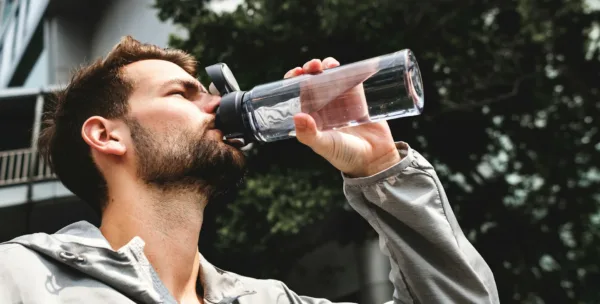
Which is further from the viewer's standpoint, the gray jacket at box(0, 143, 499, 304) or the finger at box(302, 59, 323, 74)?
the finger at box(302, 59, 323, 74)

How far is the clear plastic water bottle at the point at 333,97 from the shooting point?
65.1 inches

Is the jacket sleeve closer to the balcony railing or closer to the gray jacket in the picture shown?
the gray jacket

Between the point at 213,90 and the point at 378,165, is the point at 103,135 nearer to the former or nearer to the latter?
the point at 213,90

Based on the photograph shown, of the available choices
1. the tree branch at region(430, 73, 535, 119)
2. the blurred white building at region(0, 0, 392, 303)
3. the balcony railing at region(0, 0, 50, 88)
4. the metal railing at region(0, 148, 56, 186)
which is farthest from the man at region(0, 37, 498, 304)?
the balcony railing at region(0, 0, 50, 88)

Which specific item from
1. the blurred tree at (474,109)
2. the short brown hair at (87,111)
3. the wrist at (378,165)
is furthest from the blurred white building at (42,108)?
the wrist at (378,165)

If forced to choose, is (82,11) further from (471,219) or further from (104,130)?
(104,130)

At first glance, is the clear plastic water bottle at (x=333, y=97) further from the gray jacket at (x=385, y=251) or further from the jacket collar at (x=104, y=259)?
the jacket collar at (x=104, y=259)

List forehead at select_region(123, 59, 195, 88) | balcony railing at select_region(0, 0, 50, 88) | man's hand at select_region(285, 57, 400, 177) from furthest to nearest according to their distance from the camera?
balcony railing at select_region(0, 0, 50, 88), forehead at select_region(123, 59, 195, 88), man's hand at select_region(285, 57, 400, 177)

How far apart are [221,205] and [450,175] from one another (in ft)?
9.31

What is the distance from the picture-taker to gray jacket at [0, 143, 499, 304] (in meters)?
1.35

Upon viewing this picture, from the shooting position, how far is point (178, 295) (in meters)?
1.70

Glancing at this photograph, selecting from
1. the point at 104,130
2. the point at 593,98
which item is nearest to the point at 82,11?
the point at 593,98

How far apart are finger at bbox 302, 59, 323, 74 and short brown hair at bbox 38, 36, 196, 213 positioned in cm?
66

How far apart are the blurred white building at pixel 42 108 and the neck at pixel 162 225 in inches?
119
